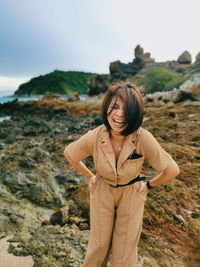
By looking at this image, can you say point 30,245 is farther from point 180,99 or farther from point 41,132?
point 180,99

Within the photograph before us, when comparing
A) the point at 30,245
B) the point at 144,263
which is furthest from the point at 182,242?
the point at 30,245

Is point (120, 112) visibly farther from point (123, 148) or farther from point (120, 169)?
point (120, 169)

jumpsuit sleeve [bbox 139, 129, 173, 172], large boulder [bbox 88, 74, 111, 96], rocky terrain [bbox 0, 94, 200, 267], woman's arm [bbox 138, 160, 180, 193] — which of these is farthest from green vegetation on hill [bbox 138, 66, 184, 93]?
jumpsuit sleeve [bbox 139, 129, 173, 172]

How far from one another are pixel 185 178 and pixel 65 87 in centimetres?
14633

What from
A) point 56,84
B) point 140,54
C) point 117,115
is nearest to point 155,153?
point 117,115

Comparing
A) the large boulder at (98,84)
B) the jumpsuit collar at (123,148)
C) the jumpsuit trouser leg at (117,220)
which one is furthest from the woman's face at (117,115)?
the large boulder at (98,84)

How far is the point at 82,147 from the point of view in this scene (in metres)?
2.34

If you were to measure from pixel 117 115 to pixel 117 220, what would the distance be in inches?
39.7

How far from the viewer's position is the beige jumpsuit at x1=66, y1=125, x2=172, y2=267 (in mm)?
2143

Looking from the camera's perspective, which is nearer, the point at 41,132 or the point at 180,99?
the point at 41,132

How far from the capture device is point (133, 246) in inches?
89.4

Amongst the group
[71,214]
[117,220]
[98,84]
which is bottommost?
[71,214]

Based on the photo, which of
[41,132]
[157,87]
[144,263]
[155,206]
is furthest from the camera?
[157,87]

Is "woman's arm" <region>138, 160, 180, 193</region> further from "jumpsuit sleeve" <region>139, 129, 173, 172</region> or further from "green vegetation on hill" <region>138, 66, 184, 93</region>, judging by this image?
"green vegetation on hill" <region>138, 66, 184, 93</region>
